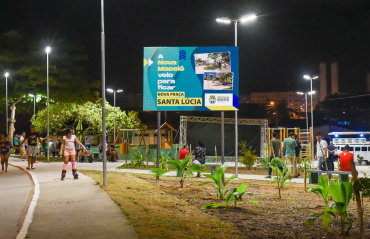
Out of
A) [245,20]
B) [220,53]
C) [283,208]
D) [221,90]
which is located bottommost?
[283,208]

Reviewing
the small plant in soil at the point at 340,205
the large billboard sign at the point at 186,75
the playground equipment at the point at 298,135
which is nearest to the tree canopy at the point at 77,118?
the playground equipment at the point at 298,135

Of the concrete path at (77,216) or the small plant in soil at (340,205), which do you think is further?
the small plant in soil at (340,205)

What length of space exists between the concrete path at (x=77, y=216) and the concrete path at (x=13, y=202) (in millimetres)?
305

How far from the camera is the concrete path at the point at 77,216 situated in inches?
292

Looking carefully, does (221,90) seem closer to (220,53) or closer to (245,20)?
(220,53)

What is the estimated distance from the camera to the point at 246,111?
93.6m

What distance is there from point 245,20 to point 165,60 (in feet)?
13.9

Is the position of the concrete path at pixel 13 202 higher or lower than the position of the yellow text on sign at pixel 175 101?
lower

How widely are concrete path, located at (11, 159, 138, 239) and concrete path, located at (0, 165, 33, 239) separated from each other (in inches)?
12.0

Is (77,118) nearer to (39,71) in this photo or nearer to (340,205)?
(39,71)

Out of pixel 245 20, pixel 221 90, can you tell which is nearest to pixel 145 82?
pixel 221 90

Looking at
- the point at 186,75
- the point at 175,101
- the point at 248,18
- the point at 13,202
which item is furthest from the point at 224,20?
the point at 13,202

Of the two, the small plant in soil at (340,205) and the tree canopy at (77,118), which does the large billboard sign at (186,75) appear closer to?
the small plant in soil at (340,205)

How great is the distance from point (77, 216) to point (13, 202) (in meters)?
3.07
